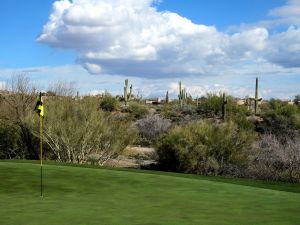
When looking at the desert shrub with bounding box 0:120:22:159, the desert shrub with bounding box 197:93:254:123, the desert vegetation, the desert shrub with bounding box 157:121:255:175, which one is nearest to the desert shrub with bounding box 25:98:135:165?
the desert vegetation

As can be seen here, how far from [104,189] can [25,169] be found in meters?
4.04

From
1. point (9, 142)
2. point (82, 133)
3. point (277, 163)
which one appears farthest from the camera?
point (9, 142)

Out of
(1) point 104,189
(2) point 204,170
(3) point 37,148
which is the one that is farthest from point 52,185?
(3) point 37,148

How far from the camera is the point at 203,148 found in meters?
26.0

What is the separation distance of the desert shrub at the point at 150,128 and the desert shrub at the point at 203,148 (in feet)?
48.7

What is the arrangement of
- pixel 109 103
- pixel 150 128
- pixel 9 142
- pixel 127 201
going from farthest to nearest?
pixel 109 103 → pixel 150 128 → pixel 9 142 → pixel 127 201

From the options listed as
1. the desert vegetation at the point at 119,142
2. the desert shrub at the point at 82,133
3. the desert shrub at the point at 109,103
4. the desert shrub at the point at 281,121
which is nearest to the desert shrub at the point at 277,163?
the desert vegetation at the point at 119,142

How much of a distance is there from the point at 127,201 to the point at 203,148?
14.9 m

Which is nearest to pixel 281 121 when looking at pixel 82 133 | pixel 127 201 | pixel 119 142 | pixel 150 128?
pixel 150 128

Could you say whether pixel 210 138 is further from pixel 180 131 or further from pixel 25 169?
pixel 25 169

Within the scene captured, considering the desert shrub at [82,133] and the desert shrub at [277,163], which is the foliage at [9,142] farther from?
the desert shrub at [277,163]

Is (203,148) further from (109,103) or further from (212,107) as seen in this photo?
(109,103)

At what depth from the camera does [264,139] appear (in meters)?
29.8

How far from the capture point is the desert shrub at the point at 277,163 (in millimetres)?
23031
